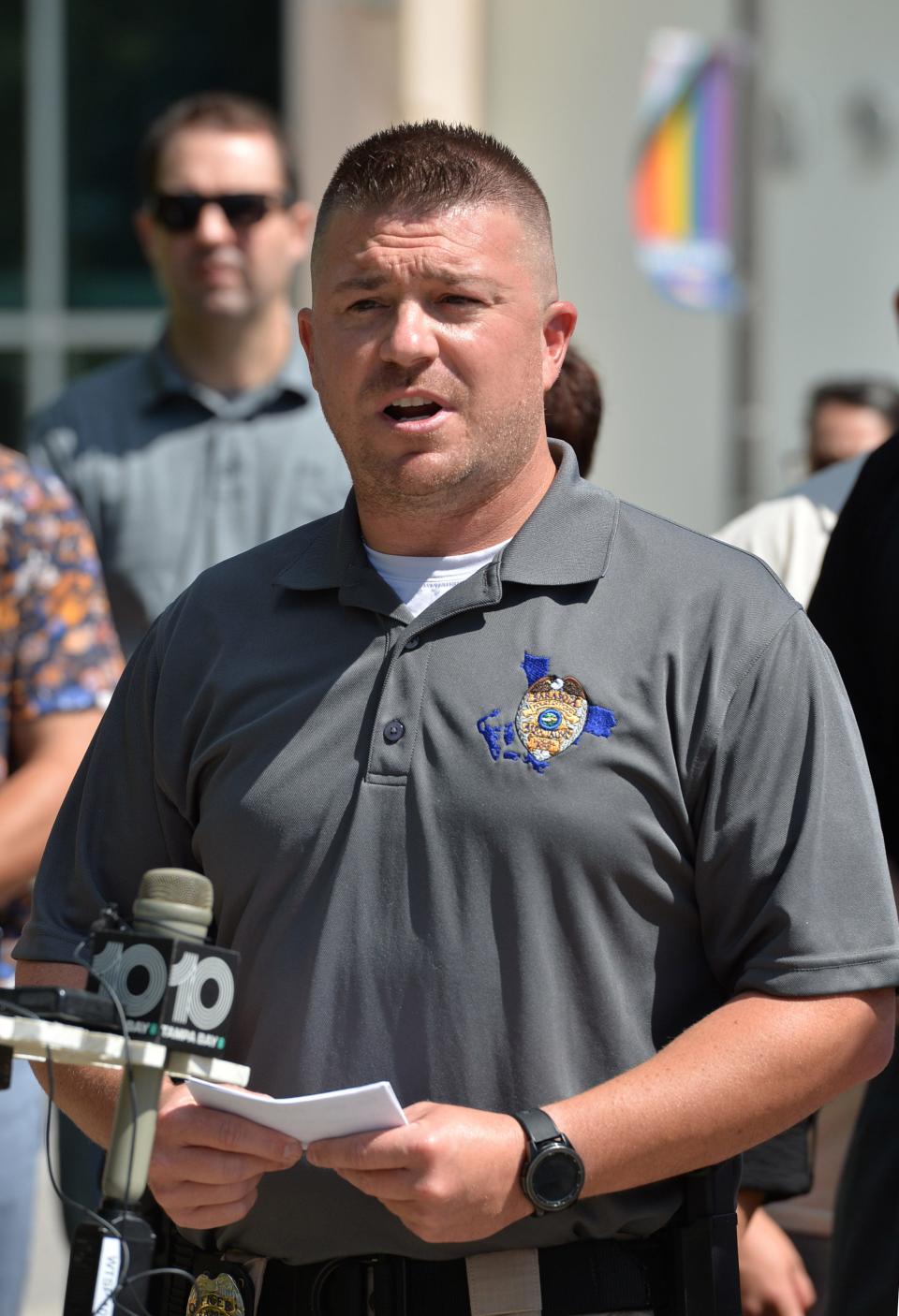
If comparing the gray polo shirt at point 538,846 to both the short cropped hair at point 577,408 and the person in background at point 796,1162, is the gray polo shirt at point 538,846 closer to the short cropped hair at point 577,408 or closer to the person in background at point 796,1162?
the person in background at point 796,1162

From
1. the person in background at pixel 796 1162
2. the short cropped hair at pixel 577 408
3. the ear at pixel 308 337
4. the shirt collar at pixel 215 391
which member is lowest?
the person in background at pixel 796 1162

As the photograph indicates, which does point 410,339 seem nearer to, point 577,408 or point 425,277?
point 425,277

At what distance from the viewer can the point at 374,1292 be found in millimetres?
2414

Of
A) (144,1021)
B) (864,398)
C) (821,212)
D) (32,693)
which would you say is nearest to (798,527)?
(32,693)

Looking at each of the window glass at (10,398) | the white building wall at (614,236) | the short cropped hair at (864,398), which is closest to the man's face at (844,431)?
the short cropped hair at (864,398)

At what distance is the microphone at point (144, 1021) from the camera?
198cm

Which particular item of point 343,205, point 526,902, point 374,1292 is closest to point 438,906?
point 526,902

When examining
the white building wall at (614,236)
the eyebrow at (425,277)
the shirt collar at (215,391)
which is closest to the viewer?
the eyebrow at (425,277)

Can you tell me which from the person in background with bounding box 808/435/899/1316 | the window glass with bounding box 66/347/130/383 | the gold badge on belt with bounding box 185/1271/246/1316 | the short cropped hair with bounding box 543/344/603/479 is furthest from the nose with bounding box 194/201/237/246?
the window glass with bounding box 66/347/130/383

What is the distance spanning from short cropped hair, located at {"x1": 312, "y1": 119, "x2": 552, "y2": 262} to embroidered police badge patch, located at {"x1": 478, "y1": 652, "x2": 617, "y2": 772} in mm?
618

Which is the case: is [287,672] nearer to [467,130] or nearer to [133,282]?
[467,130]

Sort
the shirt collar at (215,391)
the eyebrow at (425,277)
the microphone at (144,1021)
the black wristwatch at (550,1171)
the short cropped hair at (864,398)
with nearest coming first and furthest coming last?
the microphone at (144,1021)
the black wristwatch at (550,1171)
the eyebrow at (425,277)
the shirt collar at (215,391)
the short cropped hair at (864,398)

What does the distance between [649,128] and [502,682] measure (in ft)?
28.9

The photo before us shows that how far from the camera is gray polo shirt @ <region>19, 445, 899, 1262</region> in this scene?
2.40 metres
